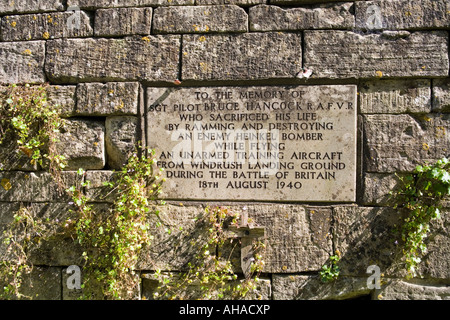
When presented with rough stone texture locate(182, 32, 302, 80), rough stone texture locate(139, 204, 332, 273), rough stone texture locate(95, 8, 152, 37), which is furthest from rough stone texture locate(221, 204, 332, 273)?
rough stone texture locate(95, 8, 152, 37)

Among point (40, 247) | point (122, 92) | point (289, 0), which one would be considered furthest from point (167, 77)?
point (40, 247)

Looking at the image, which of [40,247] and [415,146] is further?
[40,247]

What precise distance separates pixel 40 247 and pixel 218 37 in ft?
7.68

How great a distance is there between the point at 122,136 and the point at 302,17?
1807mm

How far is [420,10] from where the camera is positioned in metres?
2.89

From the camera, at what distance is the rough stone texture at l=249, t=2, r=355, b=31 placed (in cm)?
296

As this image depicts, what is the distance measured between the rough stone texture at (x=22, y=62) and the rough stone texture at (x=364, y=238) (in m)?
2.83

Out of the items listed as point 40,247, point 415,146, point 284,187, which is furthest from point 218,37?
point 40,247

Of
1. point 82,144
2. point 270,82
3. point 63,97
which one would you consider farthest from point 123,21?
point 270,82

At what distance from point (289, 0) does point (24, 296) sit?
3340 mm

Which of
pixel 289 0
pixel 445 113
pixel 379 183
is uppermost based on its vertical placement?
pixel 289 0

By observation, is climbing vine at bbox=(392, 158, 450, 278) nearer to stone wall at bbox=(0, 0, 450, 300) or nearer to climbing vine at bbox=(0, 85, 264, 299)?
stone wall at bbox=(0, 0, 450, 300)

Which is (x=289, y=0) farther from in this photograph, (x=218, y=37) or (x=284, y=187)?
(x=284, y=187)

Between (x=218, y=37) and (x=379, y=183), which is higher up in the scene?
(x=218, y=37)
